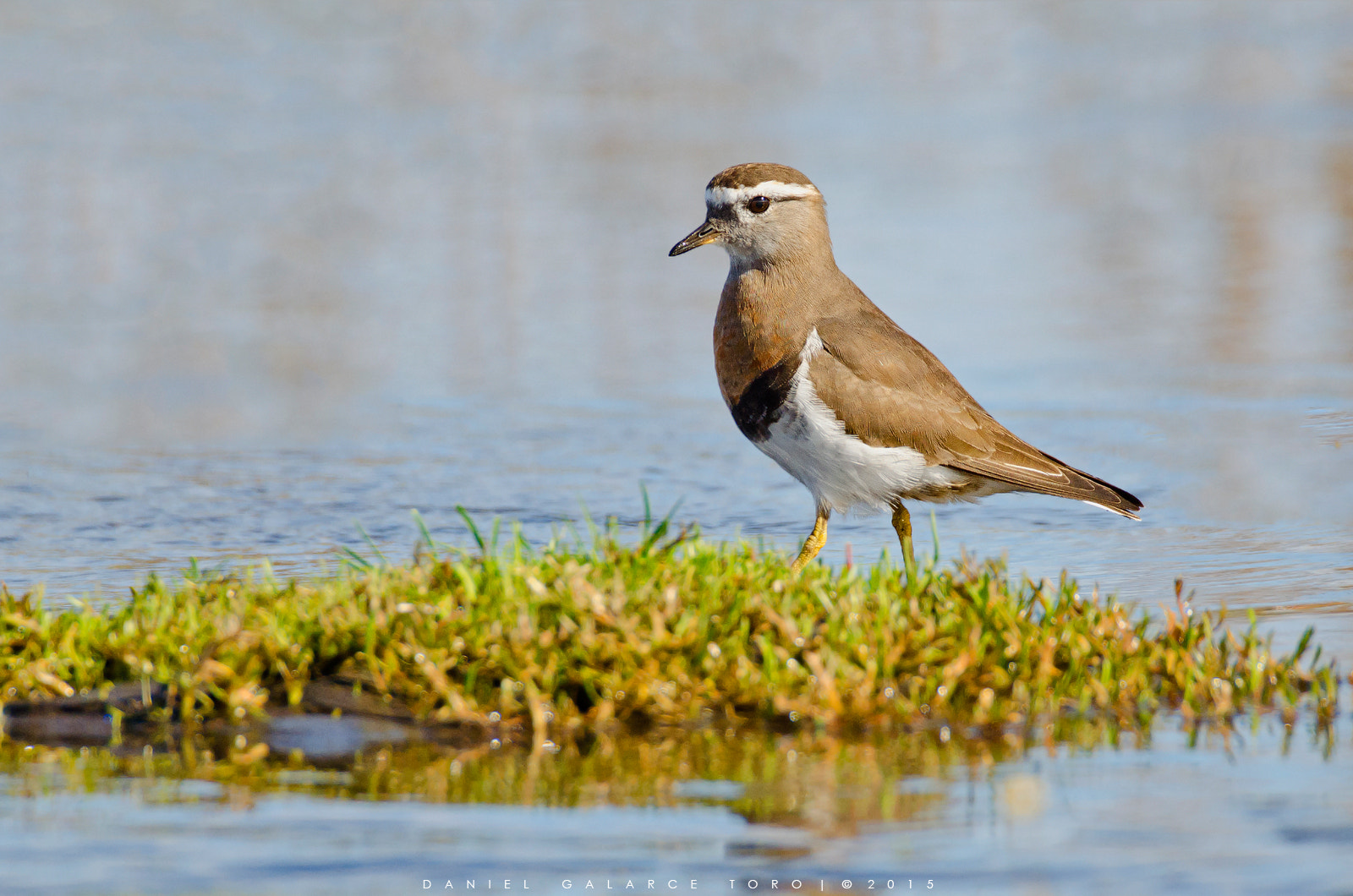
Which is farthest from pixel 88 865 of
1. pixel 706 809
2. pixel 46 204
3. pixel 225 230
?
pixel 46 204

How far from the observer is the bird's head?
782 cm

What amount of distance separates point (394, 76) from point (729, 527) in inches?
603

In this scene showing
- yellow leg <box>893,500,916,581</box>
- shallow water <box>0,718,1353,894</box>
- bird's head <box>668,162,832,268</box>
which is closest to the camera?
shallow water <box>0,718,1353,894</box>

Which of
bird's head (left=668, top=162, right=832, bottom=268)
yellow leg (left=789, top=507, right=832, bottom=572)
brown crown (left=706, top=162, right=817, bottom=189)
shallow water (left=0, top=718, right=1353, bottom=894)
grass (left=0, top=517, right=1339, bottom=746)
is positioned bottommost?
shallow water (left=0, top=718, right=1353, bottom=894)

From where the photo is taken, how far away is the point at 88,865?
13.4ft

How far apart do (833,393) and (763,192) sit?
1.17m

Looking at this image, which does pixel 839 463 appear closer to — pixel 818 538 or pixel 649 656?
pixel 818 538

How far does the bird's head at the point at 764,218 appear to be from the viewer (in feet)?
25.6

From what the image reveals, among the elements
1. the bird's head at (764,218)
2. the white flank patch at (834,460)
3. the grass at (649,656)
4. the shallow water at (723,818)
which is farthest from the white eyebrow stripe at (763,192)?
the shallow water at (723,818)

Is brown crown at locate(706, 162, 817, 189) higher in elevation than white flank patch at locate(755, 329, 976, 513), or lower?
higher

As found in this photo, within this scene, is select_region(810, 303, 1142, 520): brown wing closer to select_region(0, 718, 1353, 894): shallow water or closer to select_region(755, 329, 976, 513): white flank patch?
select_region(755, 329, 976, 513): white flank patch

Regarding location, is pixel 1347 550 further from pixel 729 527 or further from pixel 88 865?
pixel 88 865

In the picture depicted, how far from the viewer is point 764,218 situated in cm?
786

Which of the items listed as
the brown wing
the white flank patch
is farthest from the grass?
the brown wing
